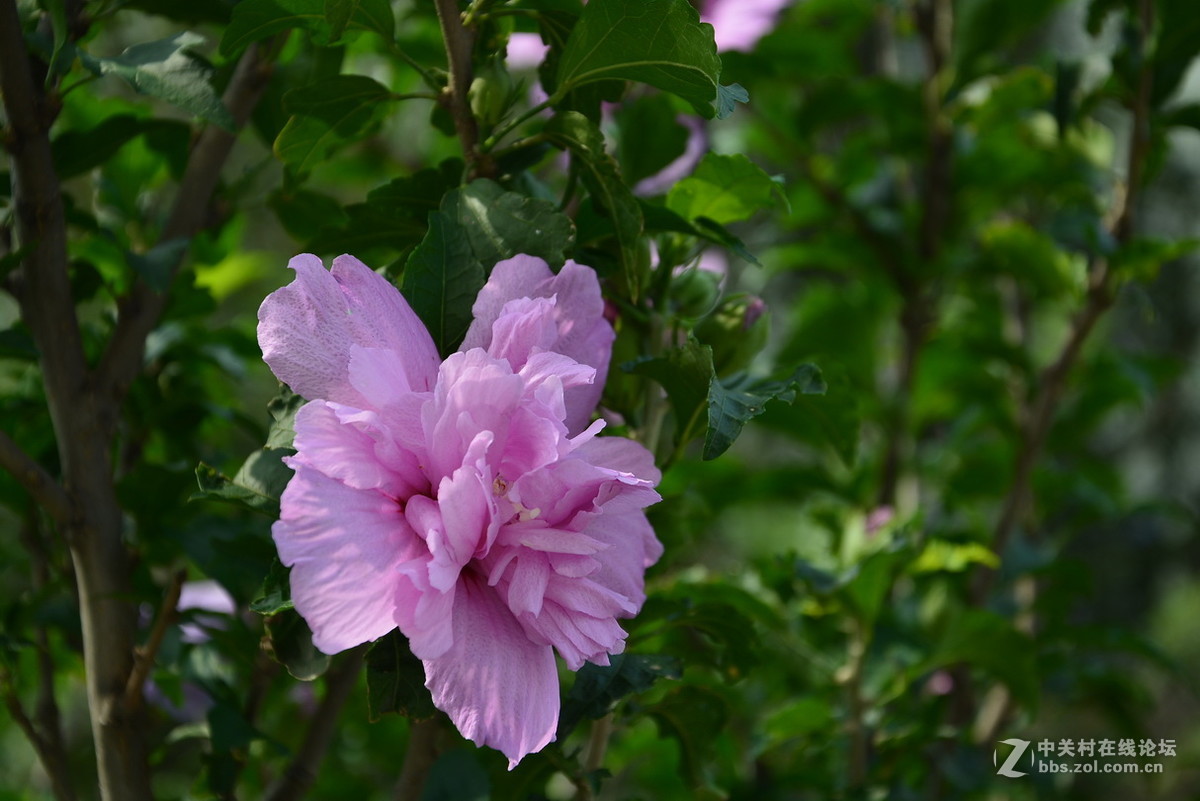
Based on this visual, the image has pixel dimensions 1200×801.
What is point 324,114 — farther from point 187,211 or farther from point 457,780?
point 457,780

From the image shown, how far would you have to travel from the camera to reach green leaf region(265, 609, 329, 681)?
519 millimetres

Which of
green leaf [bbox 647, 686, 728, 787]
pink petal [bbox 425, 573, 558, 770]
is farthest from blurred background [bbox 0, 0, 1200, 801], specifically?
pink petal [bbox 425, 573, 558, 770]

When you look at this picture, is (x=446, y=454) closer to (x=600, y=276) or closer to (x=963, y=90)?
(x=600, y=276)

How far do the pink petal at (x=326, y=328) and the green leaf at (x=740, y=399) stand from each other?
137 mm

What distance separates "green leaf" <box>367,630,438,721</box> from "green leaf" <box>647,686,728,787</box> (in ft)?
0.82

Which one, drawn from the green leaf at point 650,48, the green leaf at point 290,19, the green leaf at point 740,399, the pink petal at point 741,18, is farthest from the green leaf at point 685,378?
the pink petal at point 741,18

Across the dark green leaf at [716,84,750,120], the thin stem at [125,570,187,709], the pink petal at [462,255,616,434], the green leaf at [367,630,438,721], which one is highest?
the dark green leaf at [716,84,750,120]

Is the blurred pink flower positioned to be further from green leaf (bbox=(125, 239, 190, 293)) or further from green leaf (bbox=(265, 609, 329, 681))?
green leaf (bbox=(265, 609, 329, 681))

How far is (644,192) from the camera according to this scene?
0.97 meters

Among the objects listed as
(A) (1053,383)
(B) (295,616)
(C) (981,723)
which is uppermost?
(B) (295,616)

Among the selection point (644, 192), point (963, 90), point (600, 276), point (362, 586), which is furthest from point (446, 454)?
point (963, 90)

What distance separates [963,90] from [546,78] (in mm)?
847

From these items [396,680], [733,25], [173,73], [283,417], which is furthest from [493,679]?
[733,25]

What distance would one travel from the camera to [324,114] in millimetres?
598
